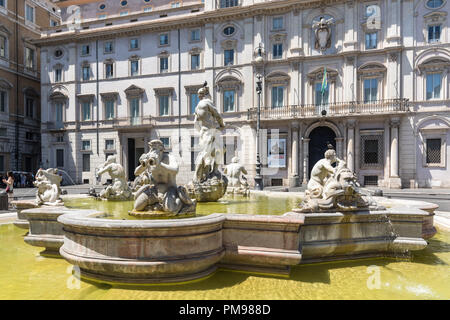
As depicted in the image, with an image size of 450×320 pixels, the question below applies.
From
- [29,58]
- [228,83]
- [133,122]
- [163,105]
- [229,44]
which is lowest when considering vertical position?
[133,122]

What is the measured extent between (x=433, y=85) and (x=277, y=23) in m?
13.8

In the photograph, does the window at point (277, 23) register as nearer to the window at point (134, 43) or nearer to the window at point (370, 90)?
the window at point (370, 90)

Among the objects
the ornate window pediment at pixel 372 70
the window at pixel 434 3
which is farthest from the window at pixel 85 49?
the window at pixel 434 3

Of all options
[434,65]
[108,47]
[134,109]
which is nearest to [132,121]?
[134,109]

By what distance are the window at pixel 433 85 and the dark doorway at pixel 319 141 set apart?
25.4 feet

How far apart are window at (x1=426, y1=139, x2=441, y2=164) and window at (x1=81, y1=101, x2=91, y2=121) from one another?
32499mm

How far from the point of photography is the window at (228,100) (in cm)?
2747

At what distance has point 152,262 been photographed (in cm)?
425

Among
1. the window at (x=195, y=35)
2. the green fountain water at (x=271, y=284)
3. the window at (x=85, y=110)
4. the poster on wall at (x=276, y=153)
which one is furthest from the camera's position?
the window at (x=85, y=110)

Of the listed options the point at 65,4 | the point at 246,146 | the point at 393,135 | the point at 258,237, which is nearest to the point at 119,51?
the point at 65,4

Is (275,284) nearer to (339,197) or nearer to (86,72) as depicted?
(339,197)

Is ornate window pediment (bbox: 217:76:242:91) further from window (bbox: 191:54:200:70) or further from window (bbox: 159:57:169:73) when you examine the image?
window (bbox: 159:57:169:73)

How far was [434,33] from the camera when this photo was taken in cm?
2264

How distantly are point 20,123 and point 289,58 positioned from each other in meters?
29.9
